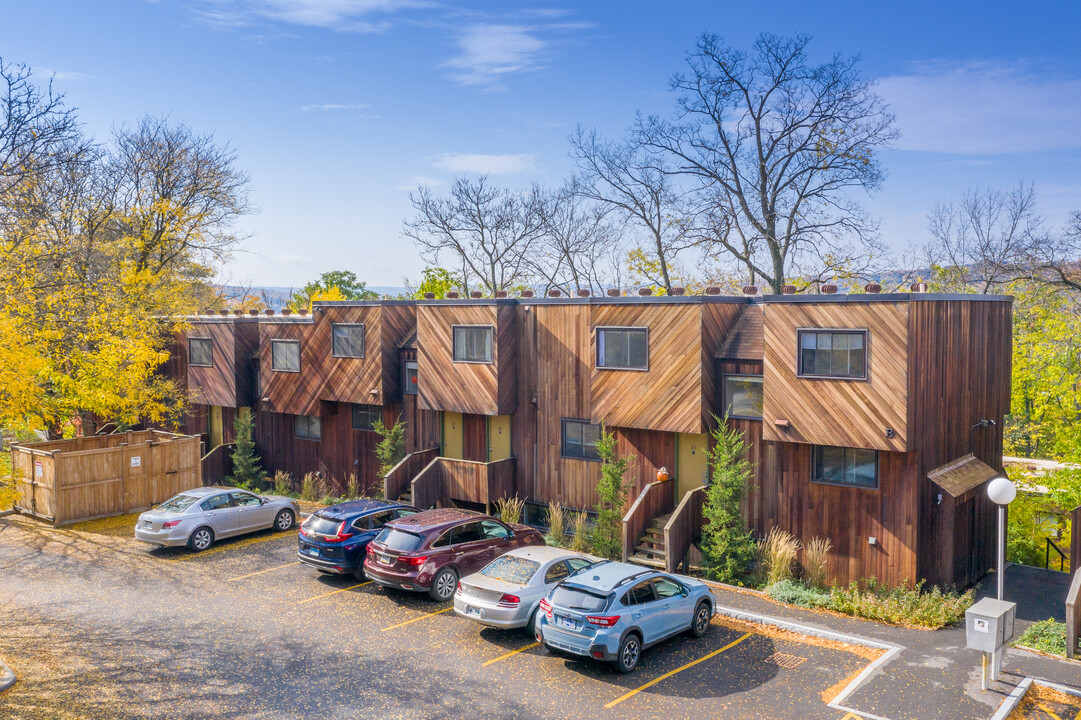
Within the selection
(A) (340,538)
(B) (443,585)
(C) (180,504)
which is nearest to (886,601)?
(B) (443,585)

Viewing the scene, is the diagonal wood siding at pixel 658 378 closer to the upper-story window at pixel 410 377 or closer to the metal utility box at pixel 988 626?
the upper-story window at pixel 410 377

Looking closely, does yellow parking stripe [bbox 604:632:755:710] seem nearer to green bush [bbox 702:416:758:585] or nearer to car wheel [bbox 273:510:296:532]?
green bush [bbox 702:416:758:585]

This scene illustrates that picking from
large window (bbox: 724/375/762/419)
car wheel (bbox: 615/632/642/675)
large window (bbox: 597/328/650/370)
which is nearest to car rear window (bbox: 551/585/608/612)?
car wheel (bbox: 615/632/642/675)

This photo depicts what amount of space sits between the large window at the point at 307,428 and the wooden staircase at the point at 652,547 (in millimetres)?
13103

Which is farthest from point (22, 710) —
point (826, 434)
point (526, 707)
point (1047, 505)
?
point (1047, 505)

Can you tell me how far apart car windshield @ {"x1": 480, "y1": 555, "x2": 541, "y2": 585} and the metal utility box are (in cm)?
685

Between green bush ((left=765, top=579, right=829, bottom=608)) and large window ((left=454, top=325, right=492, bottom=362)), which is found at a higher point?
large window ((left=454, top=325, right=492, bottom=362))

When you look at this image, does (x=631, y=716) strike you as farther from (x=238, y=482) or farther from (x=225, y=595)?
(x=238, y=482)

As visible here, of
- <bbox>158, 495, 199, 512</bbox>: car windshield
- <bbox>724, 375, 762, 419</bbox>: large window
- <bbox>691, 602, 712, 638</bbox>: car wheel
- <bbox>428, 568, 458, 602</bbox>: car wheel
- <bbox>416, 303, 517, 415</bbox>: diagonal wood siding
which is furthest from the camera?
<bbox>416, 303, 517, 415</bbox>: diagonal wood siding

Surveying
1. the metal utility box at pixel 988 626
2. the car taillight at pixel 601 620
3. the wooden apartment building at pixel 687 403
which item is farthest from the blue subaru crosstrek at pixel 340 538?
the metal utility box at pixel 988 626

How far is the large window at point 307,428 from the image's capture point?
27439 mm

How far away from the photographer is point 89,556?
1909 centimetres

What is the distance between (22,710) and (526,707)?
6.96 meters

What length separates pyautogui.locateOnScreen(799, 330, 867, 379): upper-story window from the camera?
52.6 feet
